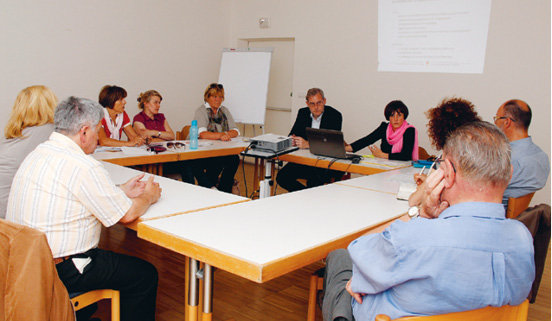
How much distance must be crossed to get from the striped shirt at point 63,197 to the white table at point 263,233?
0.19m

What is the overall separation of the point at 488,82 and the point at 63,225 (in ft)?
15.3

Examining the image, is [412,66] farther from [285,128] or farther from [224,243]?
[224,243]

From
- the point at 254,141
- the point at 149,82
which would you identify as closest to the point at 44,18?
the point at 149,82

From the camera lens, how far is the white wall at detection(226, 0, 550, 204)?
459 cm

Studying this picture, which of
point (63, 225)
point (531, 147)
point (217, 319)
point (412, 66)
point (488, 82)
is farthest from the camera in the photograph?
point (412, 66)

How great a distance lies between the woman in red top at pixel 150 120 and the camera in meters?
4.34

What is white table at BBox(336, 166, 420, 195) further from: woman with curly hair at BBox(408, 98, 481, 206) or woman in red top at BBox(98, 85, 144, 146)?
woman in red top at BBox(98, 85, 144, 146)

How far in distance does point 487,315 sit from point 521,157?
5.55ft

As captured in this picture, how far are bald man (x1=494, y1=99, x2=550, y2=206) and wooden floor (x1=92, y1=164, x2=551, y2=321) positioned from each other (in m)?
0.76

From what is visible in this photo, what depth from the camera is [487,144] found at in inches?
45.4

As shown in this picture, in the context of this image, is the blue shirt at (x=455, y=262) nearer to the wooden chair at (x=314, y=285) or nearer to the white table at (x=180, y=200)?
the wooden chair at (x=314, y=285)

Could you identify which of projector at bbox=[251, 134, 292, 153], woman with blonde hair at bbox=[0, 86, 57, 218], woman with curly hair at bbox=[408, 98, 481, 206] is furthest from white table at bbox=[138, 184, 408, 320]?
projector at bbox=[251, 134, 292, 153]

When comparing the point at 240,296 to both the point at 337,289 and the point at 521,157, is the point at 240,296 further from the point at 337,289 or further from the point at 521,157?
the point at 521,157

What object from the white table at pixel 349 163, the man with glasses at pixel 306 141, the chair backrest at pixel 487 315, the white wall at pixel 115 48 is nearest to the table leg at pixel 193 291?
the chair backrest at pixel 487 315
